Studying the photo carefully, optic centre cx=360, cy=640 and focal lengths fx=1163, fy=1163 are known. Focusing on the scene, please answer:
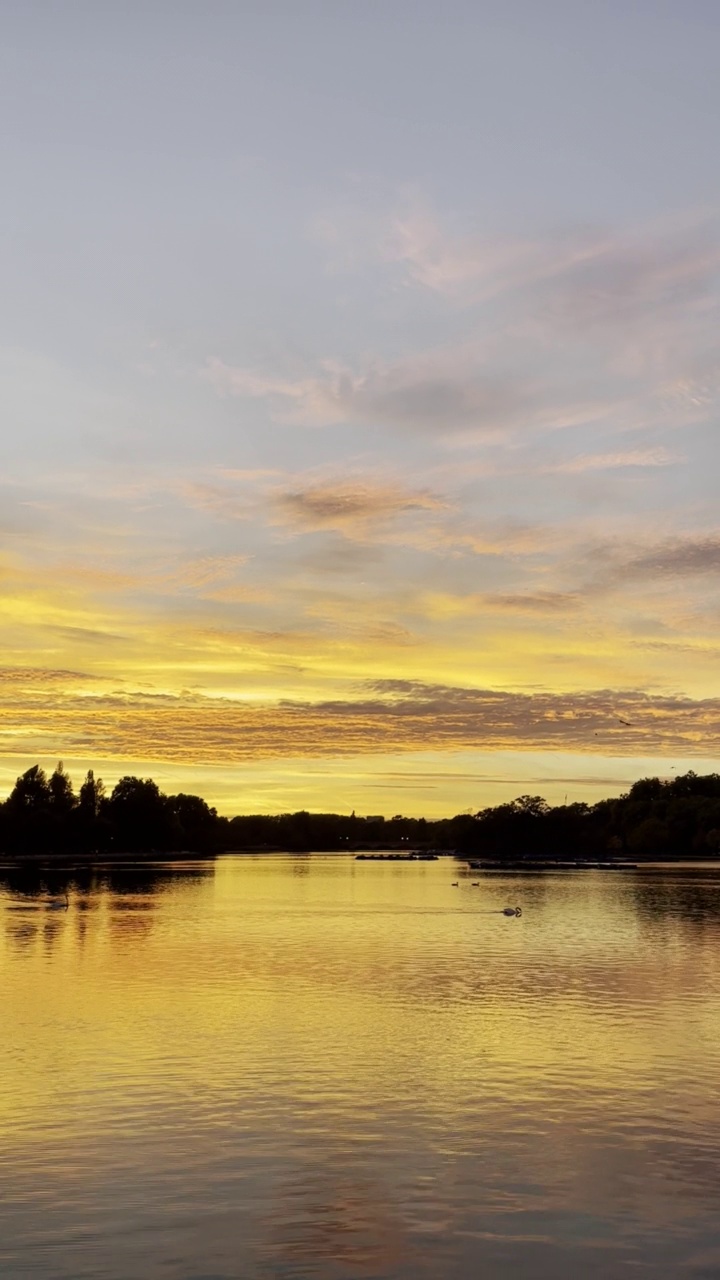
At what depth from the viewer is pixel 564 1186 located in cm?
2283

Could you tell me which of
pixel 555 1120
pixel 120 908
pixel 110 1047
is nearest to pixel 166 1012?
pixel 110 1047

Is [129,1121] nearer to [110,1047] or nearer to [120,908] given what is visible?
[110,1047]

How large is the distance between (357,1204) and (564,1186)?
4218mm

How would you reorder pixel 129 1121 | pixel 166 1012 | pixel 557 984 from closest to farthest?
pixel 129 1121 → pixel 166 1012 → pixel 557 984

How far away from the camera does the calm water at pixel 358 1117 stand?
1956 cm

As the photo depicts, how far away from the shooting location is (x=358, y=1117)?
28.2 metres

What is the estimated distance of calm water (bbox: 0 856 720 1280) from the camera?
1956 cm

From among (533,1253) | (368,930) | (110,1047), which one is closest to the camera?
(533,1253)

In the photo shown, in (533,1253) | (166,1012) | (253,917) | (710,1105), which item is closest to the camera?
(533,1253)

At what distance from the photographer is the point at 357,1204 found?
2170cm

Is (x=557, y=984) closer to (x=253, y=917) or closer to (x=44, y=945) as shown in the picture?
(x=44, y=945)

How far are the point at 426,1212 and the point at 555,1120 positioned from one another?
24.0 feet

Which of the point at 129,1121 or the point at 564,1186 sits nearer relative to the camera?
the point at 564,1186

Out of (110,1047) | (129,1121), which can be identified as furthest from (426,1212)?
(110,1047)
